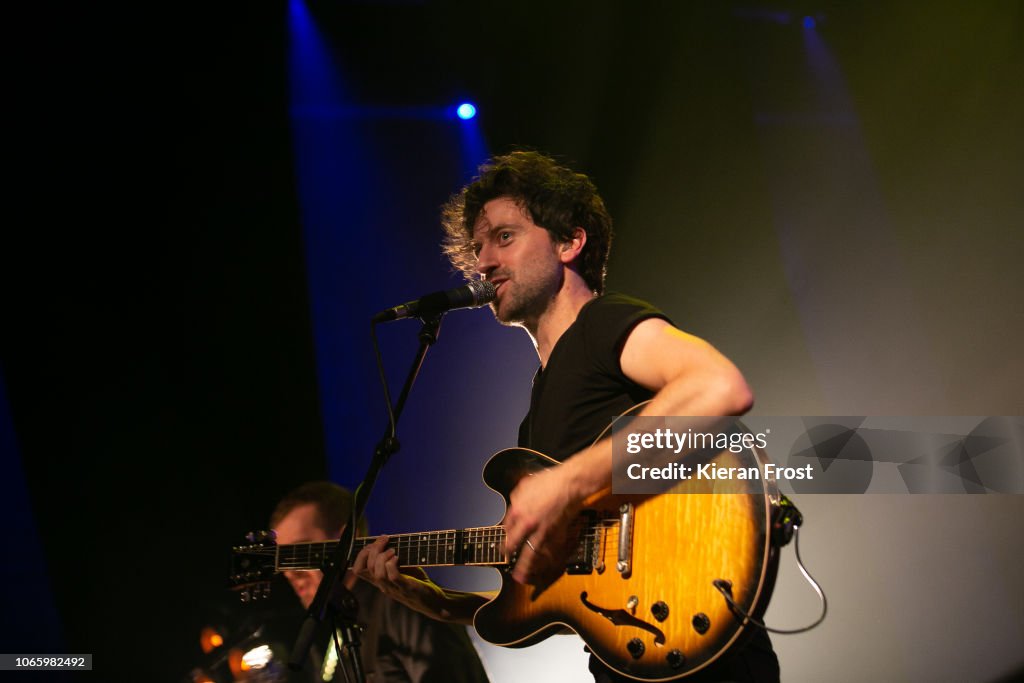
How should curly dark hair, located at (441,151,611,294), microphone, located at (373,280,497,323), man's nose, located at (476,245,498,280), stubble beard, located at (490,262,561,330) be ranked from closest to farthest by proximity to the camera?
microphone, located at (373,280,497,323) → stubble beard, located at (490,262,561,330) → man's nose, located at (476,245,498,280) → curly dark hair, located at (441,151,611,294)

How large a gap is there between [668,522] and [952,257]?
2.68 meters

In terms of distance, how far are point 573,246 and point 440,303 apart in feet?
2.25

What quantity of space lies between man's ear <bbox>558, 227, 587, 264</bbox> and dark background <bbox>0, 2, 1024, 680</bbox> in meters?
1.52

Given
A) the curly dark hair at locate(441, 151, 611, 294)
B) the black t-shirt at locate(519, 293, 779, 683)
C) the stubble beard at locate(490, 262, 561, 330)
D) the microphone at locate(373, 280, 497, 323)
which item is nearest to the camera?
the black t-shirt at locate(519, 293, 779, 683)

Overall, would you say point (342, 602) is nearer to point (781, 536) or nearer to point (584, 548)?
point (584, 548)

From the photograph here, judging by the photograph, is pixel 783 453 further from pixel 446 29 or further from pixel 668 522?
pixel 446 29

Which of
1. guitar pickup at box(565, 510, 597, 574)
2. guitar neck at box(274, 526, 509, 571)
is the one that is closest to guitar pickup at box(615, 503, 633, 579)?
guitar pickup at box(565, 510, 597, 574)

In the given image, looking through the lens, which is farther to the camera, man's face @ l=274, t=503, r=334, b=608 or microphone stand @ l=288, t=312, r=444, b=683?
man's face @ l=274, t=503, r=334, b=608

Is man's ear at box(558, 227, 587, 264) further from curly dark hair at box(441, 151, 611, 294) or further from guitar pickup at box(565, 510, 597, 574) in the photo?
guitar pickup at box(565, 510, 597, 574)

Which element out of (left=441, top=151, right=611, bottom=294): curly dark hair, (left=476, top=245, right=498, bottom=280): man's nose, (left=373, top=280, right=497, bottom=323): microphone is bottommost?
(left=373, top=280, right=497, bottom=323): microphone

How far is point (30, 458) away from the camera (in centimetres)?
414

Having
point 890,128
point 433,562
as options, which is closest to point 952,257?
point 890,128

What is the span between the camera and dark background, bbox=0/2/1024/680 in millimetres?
3789

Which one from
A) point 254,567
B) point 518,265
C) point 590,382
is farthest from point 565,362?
point 254,567
